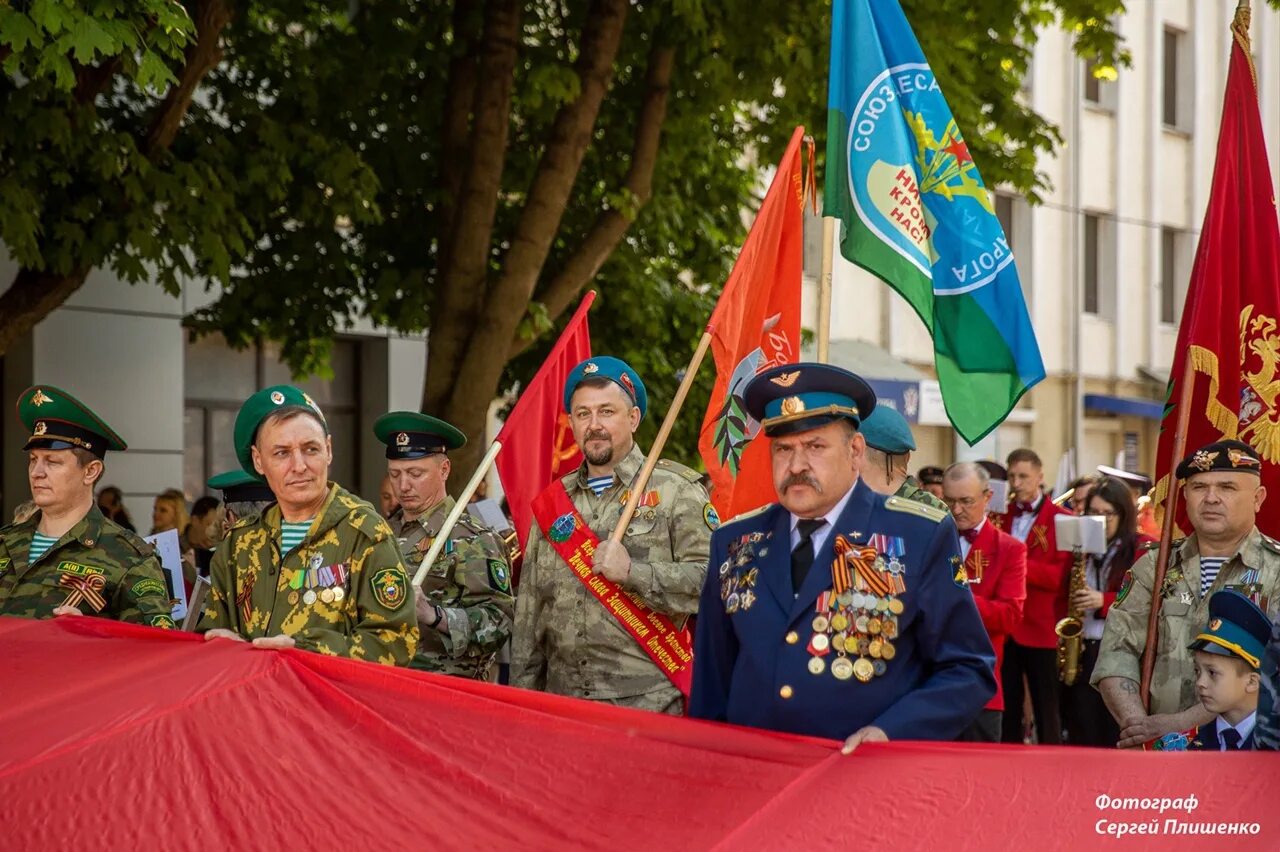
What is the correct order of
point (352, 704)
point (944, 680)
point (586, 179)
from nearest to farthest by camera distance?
point (944, 680)
point (352, 704)
point (586, 179)

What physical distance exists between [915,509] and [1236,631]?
1.48m

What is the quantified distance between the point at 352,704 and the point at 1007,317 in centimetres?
335

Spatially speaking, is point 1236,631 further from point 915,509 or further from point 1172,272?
point 1172,272

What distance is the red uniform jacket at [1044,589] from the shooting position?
10.9m

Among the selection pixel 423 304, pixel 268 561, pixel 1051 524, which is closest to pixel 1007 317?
pixel 268 561

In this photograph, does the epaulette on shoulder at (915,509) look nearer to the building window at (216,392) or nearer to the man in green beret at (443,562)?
the man in green beret at (443,562)

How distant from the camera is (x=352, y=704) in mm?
4621

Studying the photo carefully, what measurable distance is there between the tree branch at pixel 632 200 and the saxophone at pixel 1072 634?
487 centimetres

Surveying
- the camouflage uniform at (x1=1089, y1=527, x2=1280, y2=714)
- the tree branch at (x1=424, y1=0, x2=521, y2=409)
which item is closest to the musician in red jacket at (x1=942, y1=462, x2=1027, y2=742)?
the camouflage uniform at (x1=1089, y1=527, x2=1280, y2=714)

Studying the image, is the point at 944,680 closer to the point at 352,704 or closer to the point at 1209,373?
the point at 352,704

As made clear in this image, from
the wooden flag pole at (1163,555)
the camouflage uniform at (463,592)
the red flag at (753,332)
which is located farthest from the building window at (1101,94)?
the camouflage uniform at (463,592)

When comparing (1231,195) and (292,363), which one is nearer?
(1231,195)

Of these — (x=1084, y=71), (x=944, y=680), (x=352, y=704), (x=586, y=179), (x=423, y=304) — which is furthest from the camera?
(x=1084, y=71)

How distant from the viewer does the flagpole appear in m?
6.05
